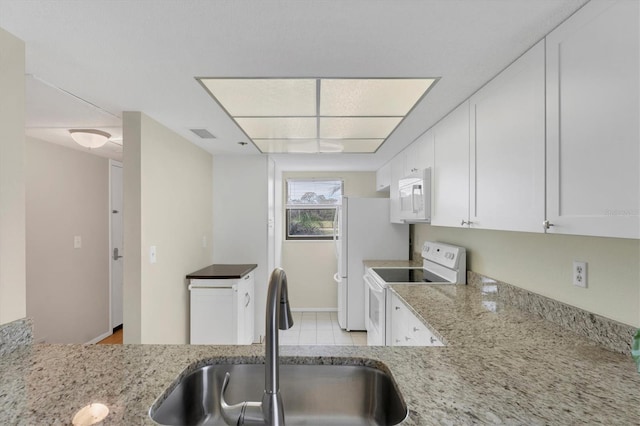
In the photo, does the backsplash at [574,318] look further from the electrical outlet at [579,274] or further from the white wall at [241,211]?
the white wall at [241,211]

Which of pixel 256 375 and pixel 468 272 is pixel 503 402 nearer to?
pixel 256 375

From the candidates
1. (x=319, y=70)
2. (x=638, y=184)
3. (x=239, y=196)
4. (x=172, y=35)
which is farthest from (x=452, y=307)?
(x=239, y=196)

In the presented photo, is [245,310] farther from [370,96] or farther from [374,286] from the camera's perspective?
[370,96]

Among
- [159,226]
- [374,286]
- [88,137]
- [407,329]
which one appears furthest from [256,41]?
[374,286]

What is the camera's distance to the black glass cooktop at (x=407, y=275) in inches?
111

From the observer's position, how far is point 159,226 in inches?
96.0

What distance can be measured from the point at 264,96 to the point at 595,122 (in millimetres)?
1543

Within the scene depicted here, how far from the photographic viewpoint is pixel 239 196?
364 cm

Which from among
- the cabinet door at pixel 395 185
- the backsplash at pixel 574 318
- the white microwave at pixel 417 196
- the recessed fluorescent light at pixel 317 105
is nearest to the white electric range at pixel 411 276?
the white microwave at pixel 417 196

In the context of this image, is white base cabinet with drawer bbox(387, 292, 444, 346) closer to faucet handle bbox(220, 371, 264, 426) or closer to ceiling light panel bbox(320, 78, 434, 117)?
faucet handle bbox(220, 371, 264, 426)

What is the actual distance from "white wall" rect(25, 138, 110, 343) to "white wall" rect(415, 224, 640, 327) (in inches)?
152

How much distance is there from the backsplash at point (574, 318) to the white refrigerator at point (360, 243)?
197 cm

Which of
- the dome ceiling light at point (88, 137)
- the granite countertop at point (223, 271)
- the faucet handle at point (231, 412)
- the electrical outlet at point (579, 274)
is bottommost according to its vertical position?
the faucet handle at point (231, 412)

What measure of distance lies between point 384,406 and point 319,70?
1467 mm
